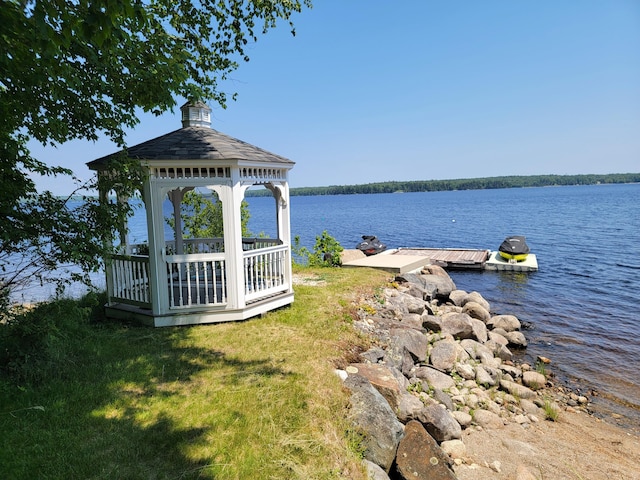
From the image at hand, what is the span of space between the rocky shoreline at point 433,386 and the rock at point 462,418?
21 millimetres

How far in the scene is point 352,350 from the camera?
6562 millimetres

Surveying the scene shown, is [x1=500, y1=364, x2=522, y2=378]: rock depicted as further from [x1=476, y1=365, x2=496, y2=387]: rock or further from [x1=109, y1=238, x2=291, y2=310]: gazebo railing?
[x1=109, y1=238, x2=291, y2=310]: gazebo railing

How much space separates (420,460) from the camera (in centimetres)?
457

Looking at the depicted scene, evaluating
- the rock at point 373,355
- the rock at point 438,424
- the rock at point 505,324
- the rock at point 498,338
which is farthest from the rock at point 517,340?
the rock at point 438,424

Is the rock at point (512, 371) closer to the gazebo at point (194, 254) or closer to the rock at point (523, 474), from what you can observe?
the rock at point (523, 474)

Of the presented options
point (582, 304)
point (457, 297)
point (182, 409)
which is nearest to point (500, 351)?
point (457, 297)

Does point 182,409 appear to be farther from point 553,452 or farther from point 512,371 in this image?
point 512,371

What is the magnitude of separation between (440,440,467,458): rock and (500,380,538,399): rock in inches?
115

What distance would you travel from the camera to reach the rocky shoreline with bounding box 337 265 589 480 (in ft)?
15.0

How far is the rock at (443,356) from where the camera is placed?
26.0 ft

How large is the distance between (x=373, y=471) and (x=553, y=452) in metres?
3.87

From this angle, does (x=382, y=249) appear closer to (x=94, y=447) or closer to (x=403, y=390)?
(x=403, y=390)

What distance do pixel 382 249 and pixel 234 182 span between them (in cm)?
1695

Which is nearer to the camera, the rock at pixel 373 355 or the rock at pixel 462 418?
the rock at pixel 462 418
